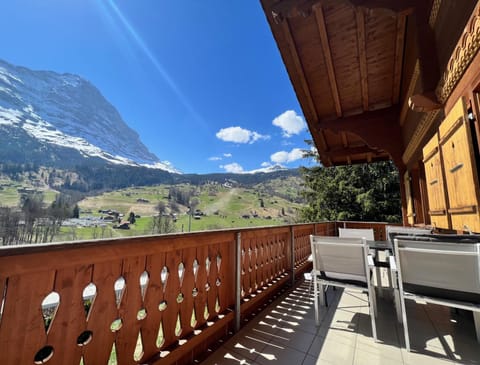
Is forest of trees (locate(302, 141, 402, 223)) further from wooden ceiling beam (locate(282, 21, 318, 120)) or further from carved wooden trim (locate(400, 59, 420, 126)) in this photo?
wooden ceiling beam (locate(282, 21, 318, 120))

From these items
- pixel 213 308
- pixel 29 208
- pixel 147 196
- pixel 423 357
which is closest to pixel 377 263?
pixel 423 357

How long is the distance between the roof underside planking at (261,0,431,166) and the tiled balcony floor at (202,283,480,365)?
315 cm

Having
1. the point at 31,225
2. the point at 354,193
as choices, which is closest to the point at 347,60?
the point at 354,193

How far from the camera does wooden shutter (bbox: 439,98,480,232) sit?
6.14ft

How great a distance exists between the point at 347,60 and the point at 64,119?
12634 centimetres

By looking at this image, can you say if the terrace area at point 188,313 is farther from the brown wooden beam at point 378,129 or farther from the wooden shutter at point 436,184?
the brown wooden beam at point 378,129

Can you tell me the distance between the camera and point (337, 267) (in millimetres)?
2520

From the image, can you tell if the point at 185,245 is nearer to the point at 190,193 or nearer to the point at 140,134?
the point at 190,193

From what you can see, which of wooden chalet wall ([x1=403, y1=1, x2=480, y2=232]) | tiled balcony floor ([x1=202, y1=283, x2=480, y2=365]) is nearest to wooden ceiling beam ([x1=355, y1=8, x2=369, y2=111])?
wooden chalet wall ([x1=403, y1=1, x2=480, y2=232])

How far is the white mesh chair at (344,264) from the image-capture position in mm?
2330

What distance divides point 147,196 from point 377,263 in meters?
51.0

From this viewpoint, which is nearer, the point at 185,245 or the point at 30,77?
the point at 185,245

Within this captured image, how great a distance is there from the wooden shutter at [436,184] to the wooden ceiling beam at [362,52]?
62.5 inches

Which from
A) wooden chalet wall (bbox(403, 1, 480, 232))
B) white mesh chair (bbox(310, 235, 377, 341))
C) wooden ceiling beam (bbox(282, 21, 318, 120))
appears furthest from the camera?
wooden ceiling beam (bbox(282, 21, 318, 120))
